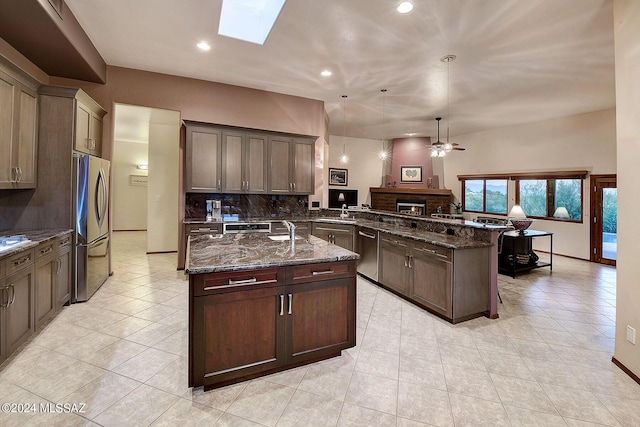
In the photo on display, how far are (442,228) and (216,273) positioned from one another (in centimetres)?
289

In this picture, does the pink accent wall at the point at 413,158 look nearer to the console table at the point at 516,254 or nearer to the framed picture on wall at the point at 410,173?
the framed picture on wall at the point at 410,173

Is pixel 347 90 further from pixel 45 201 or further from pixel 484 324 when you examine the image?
pixel 45 201

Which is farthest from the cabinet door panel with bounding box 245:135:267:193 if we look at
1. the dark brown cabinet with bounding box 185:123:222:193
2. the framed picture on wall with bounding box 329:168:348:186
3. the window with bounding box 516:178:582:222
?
the window with bounding box 516:178:582:222

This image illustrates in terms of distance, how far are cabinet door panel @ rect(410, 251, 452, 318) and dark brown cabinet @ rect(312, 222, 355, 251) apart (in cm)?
145

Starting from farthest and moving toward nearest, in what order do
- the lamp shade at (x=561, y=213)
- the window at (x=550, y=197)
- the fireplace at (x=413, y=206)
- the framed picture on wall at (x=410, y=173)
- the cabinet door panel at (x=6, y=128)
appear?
1. the framed picture on wall at (x=410, y=173)
2. the fireplace at (x=413, y=206)
3. the lamp shade at (x=561, y=213)
4. the window at (x=550, y=197)
5. the cabinet door panel at (x=6, y=128)

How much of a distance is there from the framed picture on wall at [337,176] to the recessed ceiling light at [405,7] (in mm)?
6224

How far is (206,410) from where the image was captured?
5.78 ft

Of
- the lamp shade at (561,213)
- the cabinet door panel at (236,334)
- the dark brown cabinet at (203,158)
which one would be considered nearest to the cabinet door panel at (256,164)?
the dark brown cabinet at (203,158)

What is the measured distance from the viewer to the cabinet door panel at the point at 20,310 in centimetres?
221

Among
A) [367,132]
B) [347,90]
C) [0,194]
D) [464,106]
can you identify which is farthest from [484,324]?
[367,132]

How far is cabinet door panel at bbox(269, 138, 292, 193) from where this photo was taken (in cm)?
505

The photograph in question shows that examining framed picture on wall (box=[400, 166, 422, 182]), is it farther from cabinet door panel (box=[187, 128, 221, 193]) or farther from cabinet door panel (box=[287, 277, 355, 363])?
cabinet door panel (box=[287, 277, 355, 363])

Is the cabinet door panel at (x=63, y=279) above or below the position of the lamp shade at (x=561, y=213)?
below

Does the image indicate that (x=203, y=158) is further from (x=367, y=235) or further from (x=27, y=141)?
(x=367, y=235)
